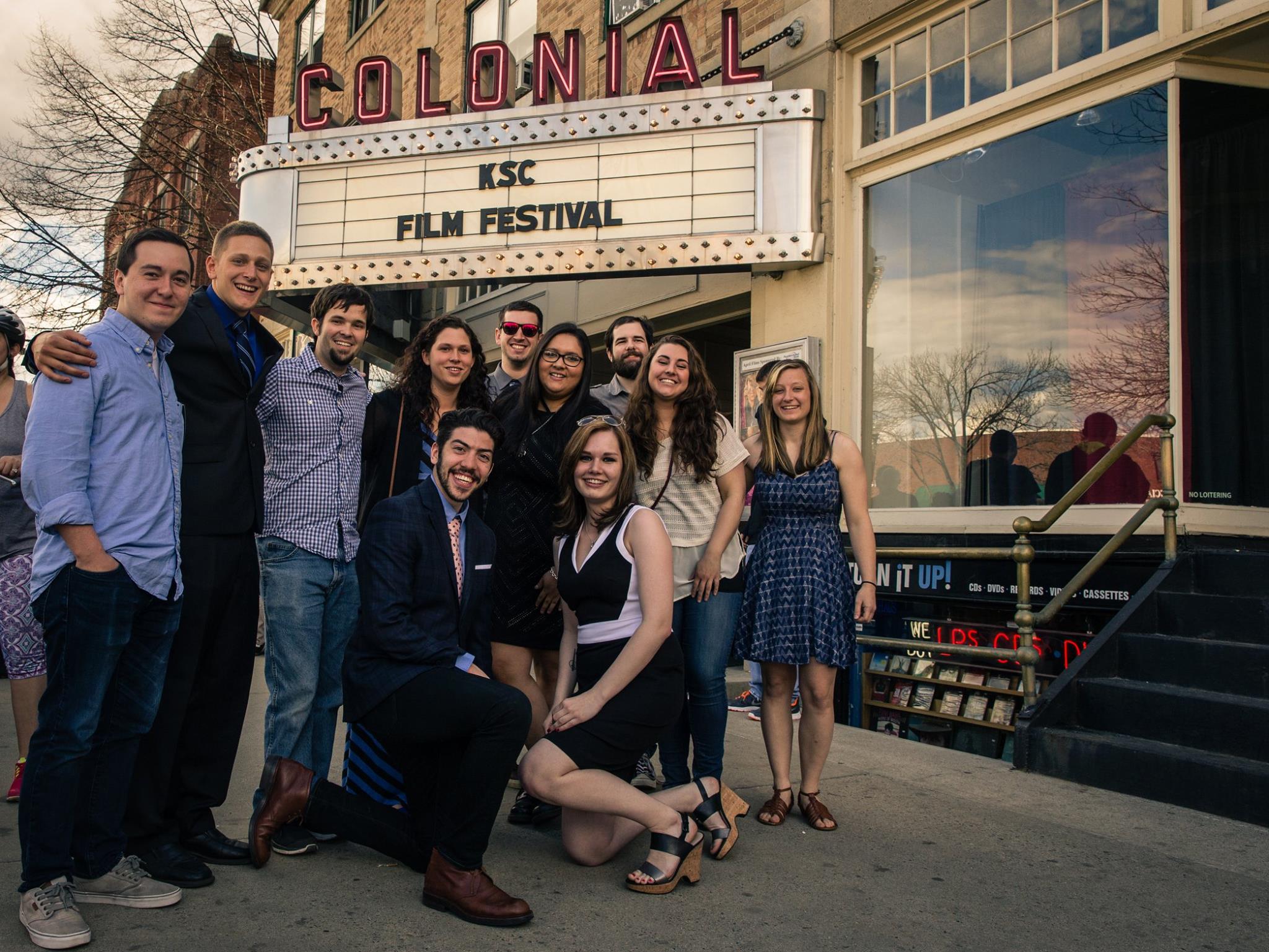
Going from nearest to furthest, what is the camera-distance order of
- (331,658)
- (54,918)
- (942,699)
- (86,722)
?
(54,918) < (86,722) < (331,658) < (942,699)

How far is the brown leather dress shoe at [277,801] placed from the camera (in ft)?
10.5

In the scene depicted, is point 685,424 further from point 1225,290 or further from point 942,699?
point 1225,290

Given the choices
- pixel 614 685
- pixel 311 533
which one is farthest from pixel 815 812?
pixel 311 533

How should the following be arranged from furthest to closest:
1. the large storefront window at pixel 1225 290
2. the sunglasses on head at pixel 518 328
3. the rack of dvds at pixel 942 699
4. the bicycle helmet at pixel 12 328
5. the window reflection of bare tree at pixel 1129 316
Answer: the rack of dvds at pixel 942 699 → the window reflection of bare tree at pixel 1129 316 → the large storefront window at pixel 1225 290 → the sunglasses on head at pixel 518 328 → the bicycle helmet at pixel 12 328

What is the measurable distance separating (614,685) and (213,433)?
5.11ft

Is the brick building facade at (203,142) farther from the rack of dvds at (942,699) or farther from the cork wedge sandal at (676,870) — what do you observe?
the cork wedge sandal at (676,870)

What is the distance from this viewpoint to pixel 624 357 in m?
4.41

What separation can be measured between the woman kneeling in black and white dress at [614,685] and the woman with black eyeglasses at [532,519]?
1.26ft

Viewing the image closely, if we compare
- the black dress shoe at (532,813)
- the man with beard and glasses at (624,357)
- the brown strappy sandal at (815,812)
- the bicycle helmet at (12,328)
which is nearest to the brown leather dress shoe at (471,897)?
the black dress shoe at (532,813)

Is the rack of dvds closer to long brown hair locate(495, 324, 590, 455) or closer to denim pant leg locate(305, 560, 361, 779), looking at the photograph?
long brown hair locate(495, 324, 590, 455)

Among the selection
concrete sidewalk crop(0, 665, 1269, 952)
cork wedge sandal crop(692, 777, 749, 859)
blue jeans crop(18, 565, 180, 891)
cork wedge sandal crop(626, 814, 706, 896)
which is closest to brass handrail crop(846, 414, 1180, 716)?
concrete sidewalk crop(0, 665, 1269, 952)

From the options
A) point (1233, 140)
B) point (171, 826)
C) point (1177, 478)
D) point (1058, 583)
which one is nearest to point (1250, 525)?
point (1177, 478)

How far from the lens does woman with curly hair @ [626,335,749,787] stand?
3.78 metres

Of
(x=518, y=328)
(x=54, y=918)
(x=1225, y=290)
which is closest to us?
(x=54, y=918)
